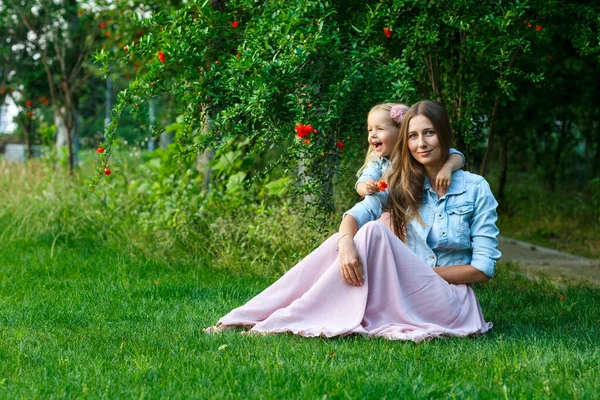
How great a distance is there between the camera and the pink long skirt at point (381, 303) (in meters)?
4.20

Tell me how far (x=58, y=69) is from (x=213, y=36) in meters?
10.5

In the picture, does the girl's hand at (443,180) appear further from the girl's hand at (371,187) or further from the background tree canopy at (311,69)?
the background tree canopy at (311,69)

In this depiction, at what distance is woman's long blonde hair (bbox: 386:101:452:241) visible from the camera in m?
4.36

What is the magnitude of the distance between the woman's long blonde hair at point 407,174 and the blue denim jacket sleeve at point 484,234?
296 mm

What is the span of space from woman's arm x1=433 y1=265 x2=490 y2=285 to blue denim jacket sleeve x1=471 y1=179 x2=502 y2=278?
3cm

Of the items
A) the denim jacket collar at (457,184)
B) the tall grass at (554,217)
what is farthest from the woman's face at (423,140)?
the tall grass at (554,217)

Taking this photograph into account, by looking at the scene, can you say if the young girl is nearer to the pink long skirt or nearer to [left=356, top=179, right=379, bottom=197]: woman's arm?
[left=356, top=179, right=379, bottom=197]: woman's arm

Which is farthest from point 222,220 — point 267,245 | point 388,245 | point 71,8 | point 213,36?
point 71,8

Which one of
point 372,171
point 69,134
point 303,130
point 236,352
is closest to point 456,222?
point 372,171

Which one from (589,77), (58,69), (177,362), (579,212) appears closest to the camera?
(177,362)

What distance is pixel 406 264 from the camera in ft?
13.9

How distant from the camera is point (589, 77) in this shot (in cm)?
1123

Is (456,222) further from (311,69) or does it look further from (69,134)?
(69,134)

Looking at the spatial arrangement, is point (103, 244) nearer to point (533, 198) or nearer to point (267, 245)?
point (267, 245)
